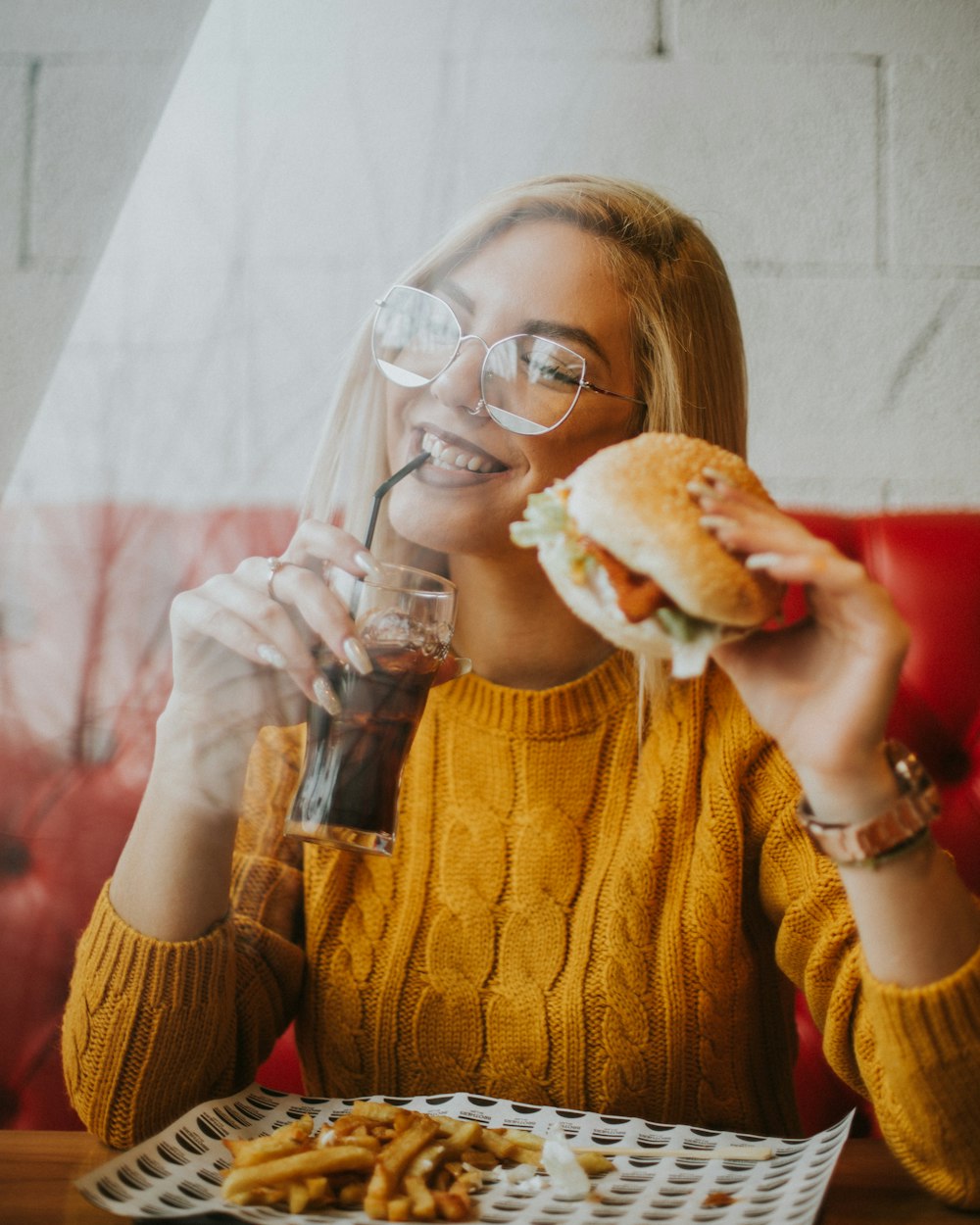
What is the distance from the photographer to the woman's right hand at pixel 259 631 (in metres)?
0.79

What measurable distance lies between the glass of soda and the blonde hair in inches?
3.7

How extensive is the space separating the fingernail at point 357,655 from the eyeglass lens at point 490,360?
0.21 meters

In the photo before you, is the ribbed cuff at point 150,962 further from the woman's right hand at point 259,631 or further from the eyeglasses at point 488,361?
the eyeglasses at point 488,361

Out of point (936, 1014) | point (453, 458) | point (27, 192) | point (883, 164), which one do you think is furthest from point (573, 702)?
point (27, 192)

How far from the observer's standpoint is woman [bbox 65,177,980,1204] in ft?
2.60

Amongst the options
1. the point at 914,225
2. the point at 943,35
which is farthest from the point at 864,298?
the point at 943,35

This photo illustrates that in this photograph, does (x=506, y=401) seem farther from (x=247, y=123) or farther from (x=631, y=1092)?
(x=631, y=1092)

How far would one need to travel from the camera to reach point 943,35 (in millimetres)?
852

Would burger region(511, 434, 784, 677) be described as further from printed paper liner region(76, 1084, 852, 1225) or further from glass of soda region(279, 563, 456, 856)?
printed paper liner region(76, 1084, 852, 1225)

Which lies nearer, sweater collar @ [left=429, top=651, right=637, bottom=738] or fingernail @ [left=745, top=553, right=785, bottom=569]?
fingernail @ [left=745, top=553, right=785, bottom=569]

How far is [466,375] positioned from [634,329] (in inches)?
7.6

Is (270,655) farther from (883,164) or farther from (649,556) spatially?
(883,164)

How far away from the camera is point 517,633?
113 cm

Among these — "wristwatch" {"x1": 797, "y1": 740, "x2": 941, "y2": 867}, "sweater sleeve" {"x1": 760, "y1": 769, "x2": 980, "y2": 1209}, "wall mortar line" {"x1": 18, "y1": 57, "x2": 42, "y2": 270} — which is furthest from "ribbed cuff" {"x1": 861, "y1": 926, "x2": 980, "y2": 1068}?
"wall mortar line" {"x1": 18, "y1": 57, "x2": 42, "y2": 270}
